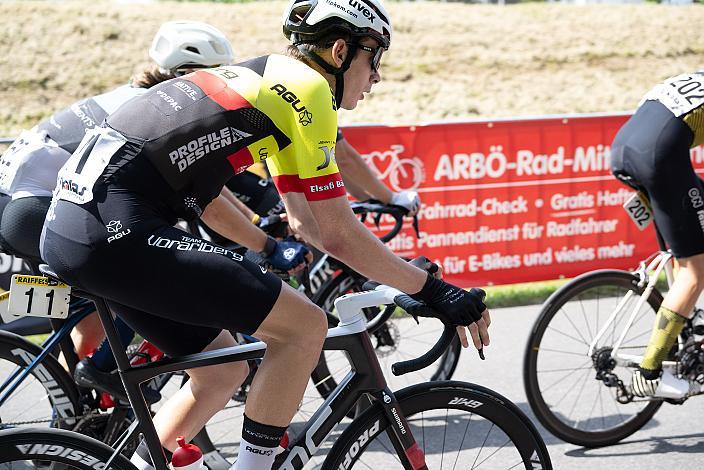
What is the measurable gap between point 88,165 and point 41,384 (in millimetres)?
1422

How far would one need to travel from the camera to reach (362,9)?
287 cm

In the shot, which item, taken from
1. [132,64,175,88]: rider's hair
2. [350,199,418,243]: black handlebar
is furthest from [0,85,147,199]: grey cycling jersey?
[350,199,418,243]: black handlebar

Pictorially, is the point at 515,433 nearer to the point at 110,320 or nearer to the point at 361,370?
the point at 361,370

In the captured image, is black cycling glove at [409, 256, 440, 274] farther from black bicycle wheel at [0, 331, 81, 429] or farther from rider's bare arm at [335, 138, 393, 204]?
rider's bare arm at [335, 138, 393, 204]

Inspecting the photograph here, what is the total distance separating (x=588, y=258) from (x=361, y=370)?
18.0 feet

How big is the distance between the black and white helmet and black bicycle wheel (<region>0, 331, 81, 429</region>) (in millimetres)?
1733

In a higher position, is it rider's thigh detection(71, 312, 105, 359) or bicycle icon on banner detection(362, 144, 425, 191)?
bicycle icon on banner detection(362, 144, 425, 191)

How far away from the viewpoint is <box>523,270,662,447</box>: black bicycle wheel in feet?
14.6

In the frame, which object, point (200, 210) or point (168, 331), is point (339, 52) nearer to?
point (200, 210)

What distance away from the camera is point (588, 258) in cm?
792

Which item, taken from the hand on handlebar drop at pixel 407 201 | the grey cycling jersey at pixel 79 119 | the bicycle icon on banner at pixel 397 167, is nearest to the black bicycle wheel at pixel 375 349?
the hand on handlebar drop at pixel 407 201

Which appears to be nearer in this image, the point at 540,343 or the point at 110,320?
the point at 110,320

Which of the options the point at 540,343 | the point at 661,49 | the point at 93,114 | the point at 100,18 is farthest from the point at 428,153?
the point at 661,49

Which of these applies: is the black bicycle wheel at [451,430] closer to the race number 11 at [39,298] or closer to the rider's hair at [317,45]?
the race number 11 at [39,298]
